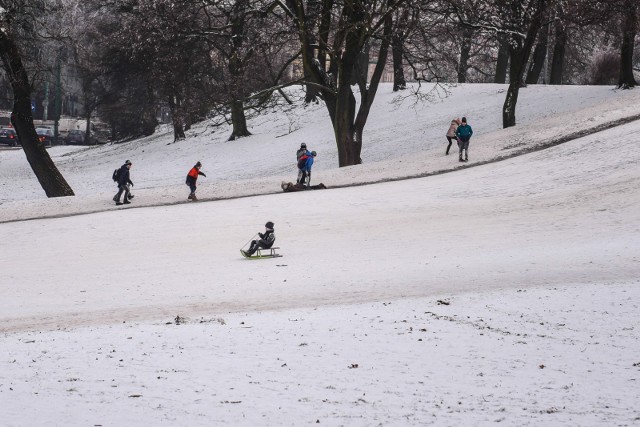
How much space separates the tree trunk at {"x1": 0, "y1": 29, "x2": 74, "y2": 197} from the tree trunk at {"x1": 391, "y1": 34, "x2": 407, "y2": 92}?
13.3 metres

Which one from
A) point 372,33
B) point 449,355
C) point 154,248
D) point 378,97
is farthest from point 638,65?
point 449,355

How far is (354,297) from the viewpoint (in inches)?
599

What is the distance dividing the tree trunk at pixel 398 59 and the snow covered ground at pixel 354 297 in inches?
175

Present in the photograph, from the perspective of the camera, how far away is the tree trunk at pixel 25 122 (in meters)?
31.1

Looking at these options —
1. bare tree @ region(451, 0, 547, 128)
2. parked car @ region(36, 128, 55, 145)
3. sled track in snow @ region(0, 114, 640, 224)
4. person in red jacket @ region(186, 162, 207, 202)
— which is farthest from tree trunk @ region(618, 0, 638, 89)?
parked car @ region(36, 128, 55, 145)

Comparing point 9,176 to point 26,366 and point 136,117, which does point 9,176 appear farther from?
point 26,366

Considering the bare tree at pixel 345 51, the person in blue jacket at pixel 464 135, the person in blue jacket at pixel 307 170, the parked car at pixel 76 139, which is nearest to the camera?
the person in blue jacket at pixel 307 170

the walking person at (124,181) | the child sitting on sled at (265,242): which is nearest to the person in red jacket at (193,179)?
the walking person at (124,181)

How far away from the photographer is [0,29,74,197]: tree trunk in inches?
1225

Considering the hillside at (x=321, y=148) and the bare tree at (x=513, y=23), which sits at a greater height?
the bare tree at (x=513, y=23)

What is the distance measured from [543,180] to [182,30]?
1556 centimetres

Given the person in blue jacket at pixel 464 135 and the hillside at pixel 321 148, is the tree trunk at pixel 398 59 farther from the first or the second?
the person in blue jacket at pixel 464 135

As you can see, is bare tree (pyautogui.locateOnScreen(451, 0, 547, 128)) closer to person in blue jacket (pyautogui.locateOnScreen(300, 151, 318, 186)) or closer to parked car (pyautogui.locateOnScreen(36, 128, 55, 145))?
person in blue jacket (pyautogui.locateOnScreen(300, 151, 318, 186))

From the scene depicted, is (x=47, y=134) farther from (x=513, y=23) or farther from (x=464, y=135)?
(x=464, y=135)
